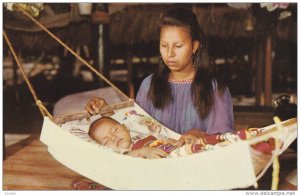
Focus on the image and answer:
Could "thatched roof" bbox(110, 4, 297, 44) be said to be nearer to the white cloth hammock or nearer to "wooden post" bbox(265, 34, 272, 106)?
"wooden post" bbox(265, 34, 272, 106)

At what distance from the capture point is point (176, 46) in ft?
3.09

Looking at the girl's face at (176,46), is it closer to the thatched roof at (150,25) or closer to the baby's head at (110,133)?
the baby's head at (110,133)

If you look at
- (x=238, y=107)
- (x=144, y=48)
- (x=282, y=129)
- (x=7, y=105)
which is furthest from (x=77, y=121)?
(x=7, y=105)

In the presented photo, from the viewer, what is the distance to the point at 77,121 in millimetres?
1019

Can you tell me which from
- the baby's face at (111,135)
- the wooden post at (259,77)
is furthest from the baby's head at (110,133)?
the wooden post at (259,77)

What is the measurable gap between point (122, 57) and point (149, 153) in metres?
1.94

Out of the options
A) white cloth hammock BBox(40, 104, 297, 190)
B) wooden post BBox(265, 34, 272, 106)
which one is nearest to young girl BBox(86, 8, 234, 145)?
white cloth hammock BBox(40, 104, 297, 190)

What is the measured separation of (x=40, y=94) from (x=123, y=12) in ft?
3.82

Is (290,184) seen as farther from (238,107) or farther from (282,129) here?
(238,107)

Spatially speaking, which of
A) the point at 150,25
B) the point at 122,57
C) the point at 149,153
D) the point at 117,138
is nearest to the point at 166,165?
the point at 149,153

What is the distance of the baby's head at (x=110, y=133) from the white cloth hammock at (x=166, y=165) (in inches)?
4.3

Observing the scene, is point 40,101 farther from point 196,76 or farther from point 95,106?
point 196,76

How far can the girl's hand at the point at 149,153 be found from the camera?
2.84 ft

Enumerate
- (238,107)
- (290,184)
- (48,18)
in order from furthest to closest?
(48,18) < (238,107) < (290,184)
